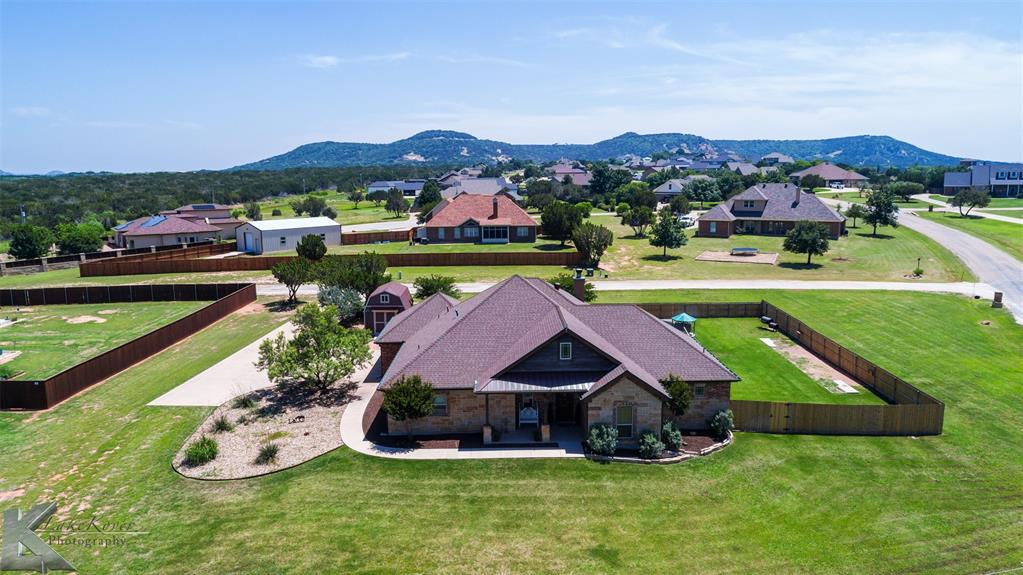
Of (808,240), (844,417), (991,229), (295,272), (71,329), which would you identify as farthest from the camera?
(991,229)

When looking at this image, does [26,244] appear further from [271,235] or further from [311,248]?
[311,248]

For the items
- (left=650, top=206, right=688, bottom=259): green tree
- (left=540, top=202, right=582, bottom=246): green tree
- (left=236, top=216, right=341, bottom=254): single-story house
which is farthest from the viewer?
(left=236, top=216, right=341, bottom=254): single-story house

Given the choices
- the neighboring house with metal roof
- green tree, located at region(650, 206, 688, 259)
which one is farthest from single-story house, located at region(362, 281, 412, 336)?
the neighboring house with metal roof

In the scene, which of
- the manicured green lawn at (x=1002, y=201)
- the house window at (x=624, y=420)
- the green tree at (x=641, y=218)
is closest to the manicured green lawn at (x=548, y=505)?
the house window at (x=624, y=420)

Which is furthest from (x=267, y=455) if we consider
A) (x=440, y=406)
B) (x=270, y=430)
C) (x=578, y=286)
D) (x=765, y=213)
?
(x=765, y=213)

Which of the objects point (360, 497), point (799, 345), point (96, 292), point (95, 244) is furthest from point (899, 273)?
point (95, 244)

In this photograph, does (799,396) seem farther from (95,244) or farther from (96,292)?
(95,244)

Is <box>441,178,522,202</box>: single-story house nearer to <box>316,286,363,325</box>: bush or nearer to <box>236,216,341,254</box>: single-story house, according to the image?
<box>236,216,341,254</box>: single-story house
